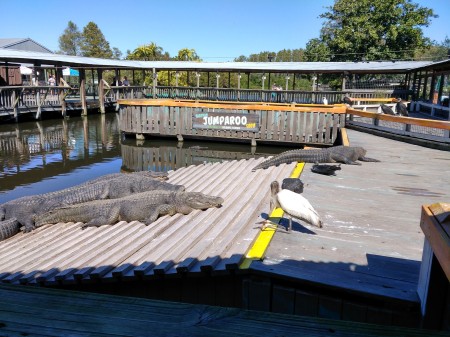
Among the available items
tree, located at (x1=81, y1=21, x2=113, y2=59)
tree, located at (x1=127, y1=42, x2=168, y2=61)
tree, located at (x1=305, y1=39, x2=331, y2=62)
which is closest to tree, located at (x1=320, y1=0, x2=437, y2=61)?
tree, located at (x1=305, y1=39, x2=331, y2=62)

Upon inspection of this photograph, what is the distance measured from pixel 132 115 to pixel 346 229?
1350cm

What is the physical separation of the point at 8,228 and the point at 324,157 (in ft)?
19.5

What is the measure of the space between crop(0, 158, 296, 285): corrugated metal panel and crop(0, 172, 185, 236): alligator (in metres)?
0.39

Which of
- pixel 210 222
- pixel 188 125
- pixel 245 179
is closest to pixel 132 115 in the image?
pixel 188 125

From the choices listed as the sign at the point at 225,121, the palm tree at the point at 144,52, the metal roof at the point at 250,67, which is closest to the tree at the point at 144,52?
the palm tree at the point at 144,52

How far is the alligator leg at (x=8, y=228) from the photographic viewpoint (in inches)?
248

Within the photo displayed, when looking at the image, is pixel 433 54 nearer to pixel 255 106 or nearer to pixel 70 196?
pixel 255 106

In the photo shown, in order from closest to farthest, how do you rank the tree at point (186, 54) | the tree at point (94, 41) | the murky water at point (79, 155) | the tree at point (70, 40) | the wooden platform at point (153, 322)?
1. the wooden platform at point (153, 322)
2. the murky water at point (79, 155)
3. the tree at point (186, 54)
4. the tree at point (94, 41)
5. the tree at point (70, 40)

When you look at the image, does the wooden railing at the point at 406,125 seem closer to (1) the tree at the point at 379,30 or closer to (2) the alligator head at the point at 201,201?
(2) the alligator head at the point at 201,201

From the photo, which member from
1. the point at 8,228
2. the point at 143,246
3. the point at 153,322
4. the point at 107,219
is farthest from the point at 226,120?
the point at 153,322

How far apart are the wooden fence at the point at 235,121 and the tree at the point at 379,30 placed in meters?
22.5

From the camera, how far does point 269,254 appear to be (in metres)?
3.51

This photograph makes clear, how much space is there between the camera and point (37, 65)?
24.7 metres

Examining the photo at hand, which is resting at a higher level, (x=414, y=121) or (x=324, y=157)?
(x=414, y=121)
